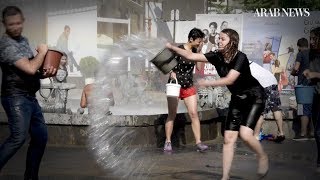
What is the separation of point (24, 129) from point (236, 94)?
2.13 metres

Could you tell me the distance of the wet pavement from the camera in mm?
6375

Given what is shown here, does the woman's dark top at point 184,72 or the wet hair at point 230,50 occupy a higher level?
the wet hair at point 230,50

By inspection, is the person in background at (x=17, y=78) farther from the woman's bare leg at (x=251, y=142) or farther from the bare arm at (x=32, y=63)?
the woman's bare leg at (x=251, y=142)

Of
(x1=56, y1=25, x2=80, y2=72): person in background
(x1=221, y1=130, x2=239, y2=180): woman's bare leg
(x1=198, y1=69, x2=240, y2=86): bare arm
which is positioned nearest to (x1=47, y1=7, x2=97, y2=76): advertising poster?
(x1=56, y1=25, x2=80, y2=72): person in background

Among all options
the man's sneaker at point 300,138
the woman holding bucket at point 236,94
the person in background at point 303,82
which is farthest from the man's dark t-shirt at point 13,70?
the man's sneaker at point 300,138

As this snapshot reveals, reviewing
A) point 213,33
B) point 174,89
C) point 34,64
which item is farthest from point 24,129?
point 213,33

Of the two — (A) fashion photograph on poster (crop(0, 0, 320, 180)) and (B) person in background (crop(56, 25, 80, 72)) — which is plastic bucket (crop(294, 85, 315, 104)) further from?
(B) person in background (crop(56, 25, 80, 72))

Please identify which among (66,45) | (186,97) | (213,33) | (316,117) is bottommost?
(316,117)

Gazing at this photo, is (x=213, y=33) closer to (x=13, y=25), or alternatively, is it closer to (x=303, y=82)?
(x=303, y=82)

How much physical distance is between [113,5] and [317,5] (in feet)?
28.7

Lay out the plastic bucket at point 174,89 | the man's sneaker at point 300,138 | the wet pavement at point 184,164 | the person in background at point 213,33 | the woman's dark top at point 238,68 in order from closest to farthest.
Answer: the woman's dark top at point 238,68 < the wet pavement at point 184,164 < the plastic bucket at point 174,89 < the man's sneaker at point 300,138 < the person in background at point 213,33

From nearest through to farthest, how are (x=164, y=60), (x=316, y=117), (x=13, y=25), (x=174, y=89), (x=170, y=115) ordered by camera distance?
(x=13, y=25) < (x=164, y=60) < (x=316, y=117) < (x=174, y=89) < (x=170, y=115)

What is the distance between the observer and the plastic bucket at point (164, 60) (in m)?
6.05

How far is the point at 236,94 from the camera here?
5.92 metres
